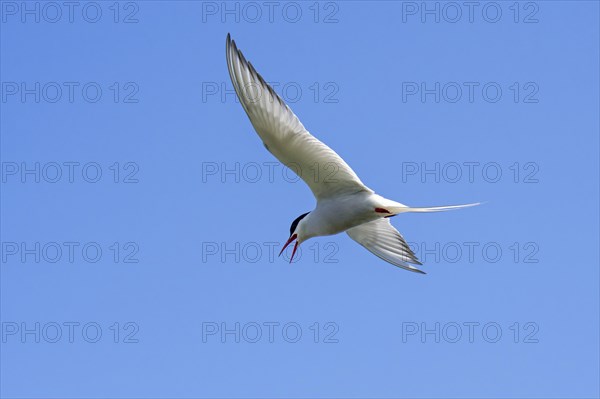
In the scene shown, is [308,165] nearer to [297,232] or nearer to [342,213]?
[342,213]

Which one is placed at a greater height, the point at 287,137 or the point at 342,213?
the point at 287,137

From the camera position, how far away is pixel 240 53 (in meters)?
7.24

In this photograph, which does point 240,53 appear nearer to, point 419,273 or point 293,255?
point 293,255

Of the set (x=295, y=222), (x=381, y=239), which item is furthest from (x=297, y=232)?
(x=381, y=239)

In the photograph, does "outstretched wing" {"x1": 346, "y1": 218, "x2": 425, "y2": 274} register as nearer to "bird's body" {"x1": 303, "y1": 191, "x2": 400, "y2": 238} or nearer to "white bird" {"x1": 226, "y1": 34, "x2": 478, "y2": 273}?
"white bird" {"x1": 226, "y1": 34, "x2": 478, "y2": 273}

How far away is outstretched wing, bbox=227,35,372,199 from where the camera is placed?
7.31m

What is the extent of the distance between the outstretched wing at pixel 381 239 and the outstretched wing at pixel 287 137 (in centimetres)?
141

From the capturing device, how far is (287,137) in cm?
766

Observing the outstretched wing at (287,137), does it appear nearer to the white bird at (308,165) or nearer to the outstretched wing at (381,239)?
the white bird at (308,165)

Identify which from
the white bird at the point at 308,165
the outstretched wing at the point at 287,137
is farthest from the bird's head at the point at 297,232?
the outstretched wing at the point at 287,137

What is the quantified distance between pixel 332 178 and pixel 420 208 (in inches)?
39.0

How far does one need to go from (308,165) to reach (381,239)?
80.5 inches

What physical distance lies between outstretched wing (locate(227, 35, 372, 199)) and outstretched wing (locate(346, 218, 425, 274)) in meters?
1.41

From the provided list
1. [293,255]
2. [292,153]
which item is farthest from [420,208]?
[293,255]
